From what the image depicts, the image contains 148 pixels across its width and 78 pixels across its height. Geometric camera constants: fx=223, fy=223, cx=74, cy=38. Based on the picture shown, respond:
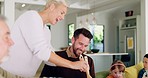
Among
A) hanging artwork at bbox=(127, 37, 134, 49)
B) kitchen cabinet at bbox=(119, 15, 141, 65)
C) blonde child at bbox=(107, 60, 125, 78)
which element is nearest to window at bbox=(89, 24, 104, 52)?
kitchen cabinet at bbox=(119, 15, 141, 65)

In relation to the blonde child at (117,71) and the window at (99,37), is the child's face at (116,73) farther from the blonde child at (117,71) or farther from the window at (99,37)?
the window at (99,37)

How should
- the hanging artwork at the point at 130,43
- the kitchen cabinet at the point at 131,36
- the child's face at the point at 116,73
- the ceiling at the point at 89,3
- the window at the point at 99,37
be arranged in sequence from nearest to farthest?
the child's face at the point at 116,73, the ceiling at the point at 89,3, the kitchen cabinet at the point at 131,36, the hanging artwork at the point at 130,43, the window at the point at 99,37

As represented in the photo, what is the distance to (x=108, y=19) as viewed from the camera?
355 inches

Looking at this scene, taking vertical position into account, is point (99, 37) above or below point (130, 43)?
above

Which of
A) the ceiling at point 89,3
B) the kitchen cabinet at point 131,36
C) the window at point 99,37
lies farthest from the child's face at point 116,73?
the window at point 99,37

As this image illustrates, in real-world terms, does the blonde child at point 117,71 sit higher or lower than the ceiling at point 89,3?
lower

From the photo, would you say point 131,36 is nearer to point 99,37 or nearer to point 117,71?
point 99,37

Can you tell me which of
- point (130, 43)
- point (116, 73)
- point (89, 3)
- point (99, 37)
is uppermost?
point (89, 3)

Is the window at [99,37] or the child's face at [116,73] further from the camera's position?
the window at [99,37]

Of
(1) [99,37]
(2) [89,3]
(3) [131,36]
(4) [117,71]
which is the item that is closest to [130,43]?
(3) [131,36]

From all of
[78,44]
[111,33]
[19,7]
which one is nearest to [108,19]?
[111,33]

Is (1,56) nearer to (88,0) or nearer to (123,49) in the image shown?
(88,0)

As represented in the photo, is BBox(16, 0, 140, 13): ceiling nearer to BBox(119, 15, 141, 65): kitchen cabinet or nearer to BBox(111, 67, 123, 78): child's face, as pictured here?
BBox(119, 15, 141, 65): kitchen cabinet

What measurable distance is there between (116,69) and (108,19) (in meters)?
5.98
